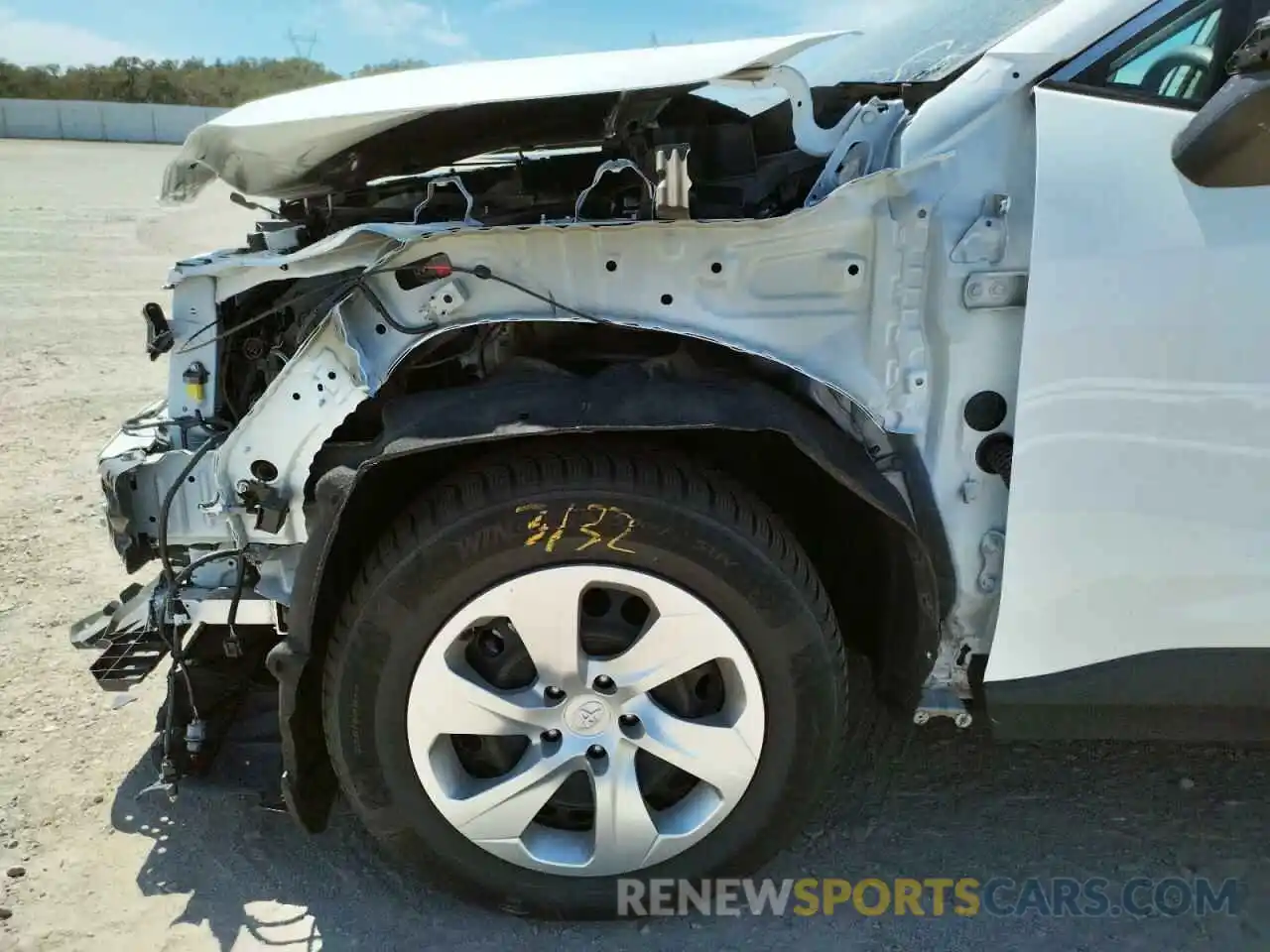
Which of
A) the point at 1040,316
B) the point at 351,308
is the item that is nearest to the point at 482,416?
the point at 351,308

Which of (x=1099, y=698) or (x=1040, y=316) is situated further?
(x=1099, y=698)

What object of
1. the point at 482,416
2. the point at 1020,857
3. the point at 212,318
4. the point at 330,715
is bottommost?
the point at 1020,857

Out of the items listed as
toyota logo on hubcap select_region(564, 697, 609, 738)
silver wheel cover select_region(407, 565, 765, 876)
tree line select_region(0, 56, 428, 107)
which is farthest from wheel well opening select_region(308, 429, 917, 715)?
tree line select_region(0, 56, 428, 107)

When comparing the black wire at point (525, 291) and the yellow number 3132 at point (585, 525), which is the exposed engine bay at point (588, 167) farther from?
the yellow number 3132 at point (585, 525)

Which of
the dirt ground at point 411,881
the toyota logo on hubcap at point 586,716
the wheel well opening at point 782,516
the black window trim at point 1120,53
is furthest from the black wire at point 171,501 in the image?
the black window trim at point 1120,53

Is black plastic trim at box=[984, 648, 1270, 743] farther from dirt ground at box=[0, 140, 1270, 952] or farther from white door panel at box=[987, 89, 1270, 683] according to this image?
dirt ground at box=[0, 140, 1270, 952]

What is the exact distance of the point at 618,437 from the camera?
2.01m

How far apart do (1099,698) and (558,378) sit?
1287 mm

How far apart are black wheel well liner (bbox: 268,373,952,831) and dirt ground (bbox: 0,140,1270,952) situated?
286mm

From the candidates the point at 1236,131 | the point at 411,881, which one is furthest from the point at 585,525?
the point at 1236,131

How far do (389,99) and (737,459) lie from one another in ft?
3.72

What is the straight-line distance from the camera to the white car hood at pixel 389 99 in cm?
207

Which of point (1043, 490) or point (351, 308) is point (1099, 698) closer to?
point (1043, 490)

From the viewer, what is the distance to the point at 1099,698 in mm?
1982
